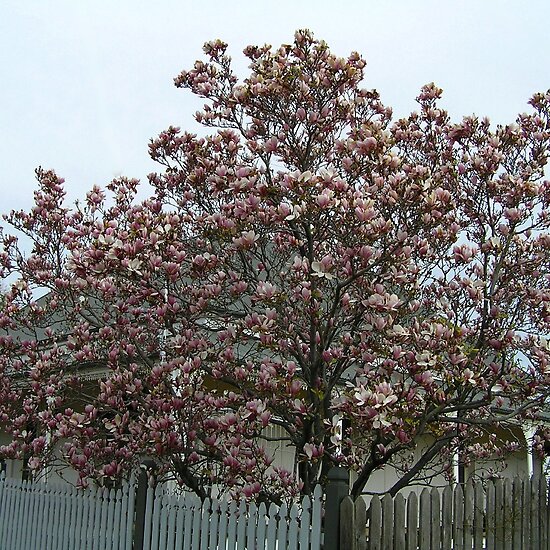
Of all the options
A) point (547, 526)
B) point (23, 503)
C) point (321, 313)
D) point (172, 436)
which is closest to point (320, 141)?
point (321, 313)

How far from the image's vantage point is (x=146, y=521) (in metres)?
7.07

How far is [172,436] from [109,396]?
106 cm

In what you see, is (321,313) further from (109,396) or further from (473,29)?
(473,29)

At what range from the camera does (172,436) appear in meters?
6.43

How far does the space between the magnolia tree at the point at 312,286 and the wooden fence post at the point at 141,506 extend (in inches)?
10.1

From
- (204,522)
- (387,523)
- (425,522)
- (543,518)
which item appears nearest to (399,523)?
(387,523)

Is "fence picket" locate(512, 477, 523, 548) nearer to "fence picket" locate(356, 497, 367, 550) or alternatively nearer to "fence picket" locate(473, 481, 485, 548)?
"fence picket" locate(473, 481, 485, 548)

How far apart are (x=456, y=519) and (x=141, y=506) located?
115 inches

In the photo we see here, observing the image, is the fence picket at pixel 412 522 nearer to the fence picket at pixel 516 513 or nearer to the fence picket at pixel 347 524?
the fence picket at pixel 347 524

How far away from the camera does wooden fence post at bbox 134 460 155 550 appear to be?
7.07 meters

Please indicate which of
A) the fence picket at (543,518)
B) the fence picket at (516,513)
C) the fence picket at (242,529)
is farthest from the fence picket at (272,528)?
the fence picket at (543,518)

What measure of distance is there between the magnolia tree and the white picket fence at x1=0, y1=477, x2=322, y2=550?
0.28 m

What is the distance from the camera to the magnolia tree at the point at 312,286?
5918 millimetres

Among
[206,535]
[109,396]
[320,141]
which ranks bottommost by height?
[206,535]
